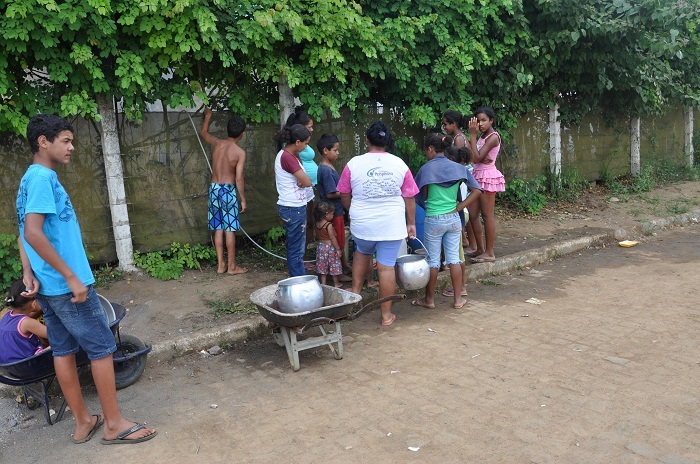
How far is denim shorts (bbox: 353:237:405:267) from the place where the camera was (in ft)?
19.1

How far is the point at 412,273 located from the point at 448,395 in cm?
170

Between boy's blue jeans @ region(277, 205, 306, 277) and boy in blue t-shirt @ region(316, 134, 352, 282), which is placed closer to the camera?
boy's blue jeans @ region(277, 205, 306, 277)

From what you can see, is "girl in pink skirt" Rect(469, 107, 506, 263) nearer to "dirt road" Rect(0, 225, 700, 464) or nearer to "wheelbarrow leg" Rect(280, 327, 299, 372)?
"dirt road" Rect(0, 225, 700, 464)

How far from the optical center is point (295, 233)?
21.6 feet

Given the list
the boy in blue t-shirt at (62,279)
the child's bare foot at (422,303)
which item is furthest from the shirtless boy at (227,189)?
the boy in blue t-shirt at (62,279)

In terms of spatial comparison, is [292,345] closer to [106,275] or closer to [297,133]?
[297,133]

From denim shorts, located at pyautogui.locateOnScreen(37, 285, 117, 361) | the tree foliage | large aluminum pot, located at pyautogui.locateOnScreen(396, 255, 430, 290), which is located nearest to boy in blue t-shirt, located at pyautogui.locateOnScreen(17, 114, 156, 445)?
denim shorts, located at pyautogui.locateOnScreen(37, 285, 117, 361)

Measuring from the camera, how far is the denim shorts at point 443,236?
6238 millimetres

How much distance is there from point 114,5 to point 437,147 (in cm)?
347

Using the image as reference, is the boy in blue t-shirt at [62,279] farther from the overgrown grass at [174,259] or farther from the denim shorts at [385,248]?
the overgrown grass at [174,259]

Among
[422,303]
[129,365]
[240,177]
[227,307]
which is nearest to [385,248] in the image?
[422,303]

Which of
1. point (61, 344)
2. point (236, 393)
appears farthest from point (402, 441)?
point (61, 344)

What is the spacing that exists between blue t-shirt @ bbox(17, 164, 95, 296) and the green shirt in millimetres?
3443

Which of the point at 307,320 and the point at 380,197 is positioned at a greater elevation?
the point at 380,197
